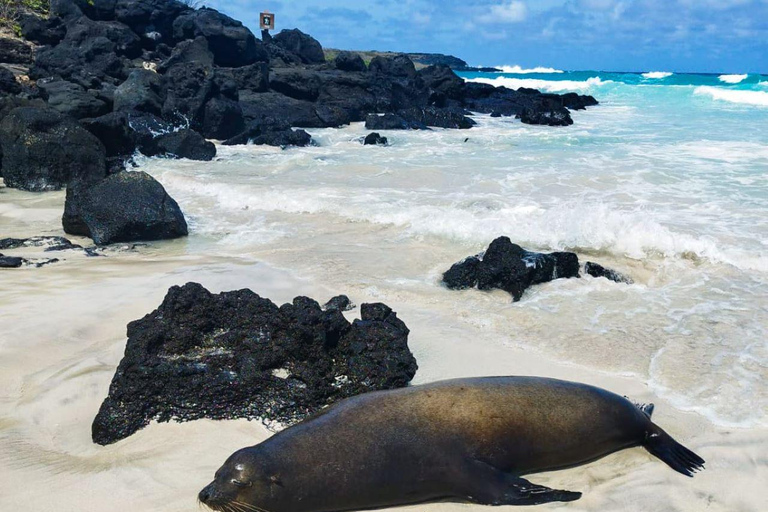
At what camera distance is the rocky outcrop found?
8.44 metres

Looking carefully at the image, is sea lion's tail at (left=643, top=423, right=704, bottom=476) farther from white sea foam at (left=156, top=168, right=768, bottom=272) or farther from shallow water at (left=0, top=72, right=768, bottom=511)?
white sea foam at (left=156, top=168, right=768, bottom=272)

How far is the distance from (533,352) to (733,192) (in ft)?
28.2

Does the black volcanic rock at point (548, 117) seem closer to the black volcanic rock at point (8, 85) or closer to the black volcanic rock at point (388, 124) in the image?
the black volcanic rock at point (388, 124)

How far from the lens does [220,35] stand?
34625 mm

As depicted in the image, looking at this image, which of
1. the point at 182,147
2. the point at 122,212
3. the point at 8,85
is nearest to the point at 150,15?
the point at 8,85

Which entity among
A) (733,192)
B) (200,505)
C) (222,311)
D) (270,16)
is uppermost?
(270,16)

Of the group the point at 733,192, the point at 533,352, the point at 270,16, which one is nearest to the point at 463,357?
the point at 533,352

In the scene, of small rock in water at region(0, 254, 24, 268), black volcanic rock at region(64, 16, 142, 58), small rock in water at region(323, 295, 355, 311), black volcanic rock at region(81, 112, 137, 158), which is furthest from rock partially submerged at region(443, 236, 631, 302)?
black volcanic rock at region(64, 16, 142, 58)

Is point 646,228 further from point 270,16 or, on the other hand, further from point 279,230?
point 270,16

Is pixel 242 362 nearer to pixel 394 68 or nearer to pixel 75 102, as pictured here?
pixel 75 102

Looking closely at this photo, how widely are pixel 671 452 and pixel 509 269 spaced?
9.44 feet

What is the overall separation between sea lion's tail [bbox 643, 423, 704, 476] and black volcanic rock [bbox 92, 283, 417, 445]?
4.79 ft

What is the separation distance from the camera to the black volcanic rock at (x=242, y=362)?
12.9 ft

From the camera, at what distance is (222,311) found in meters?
4.55
